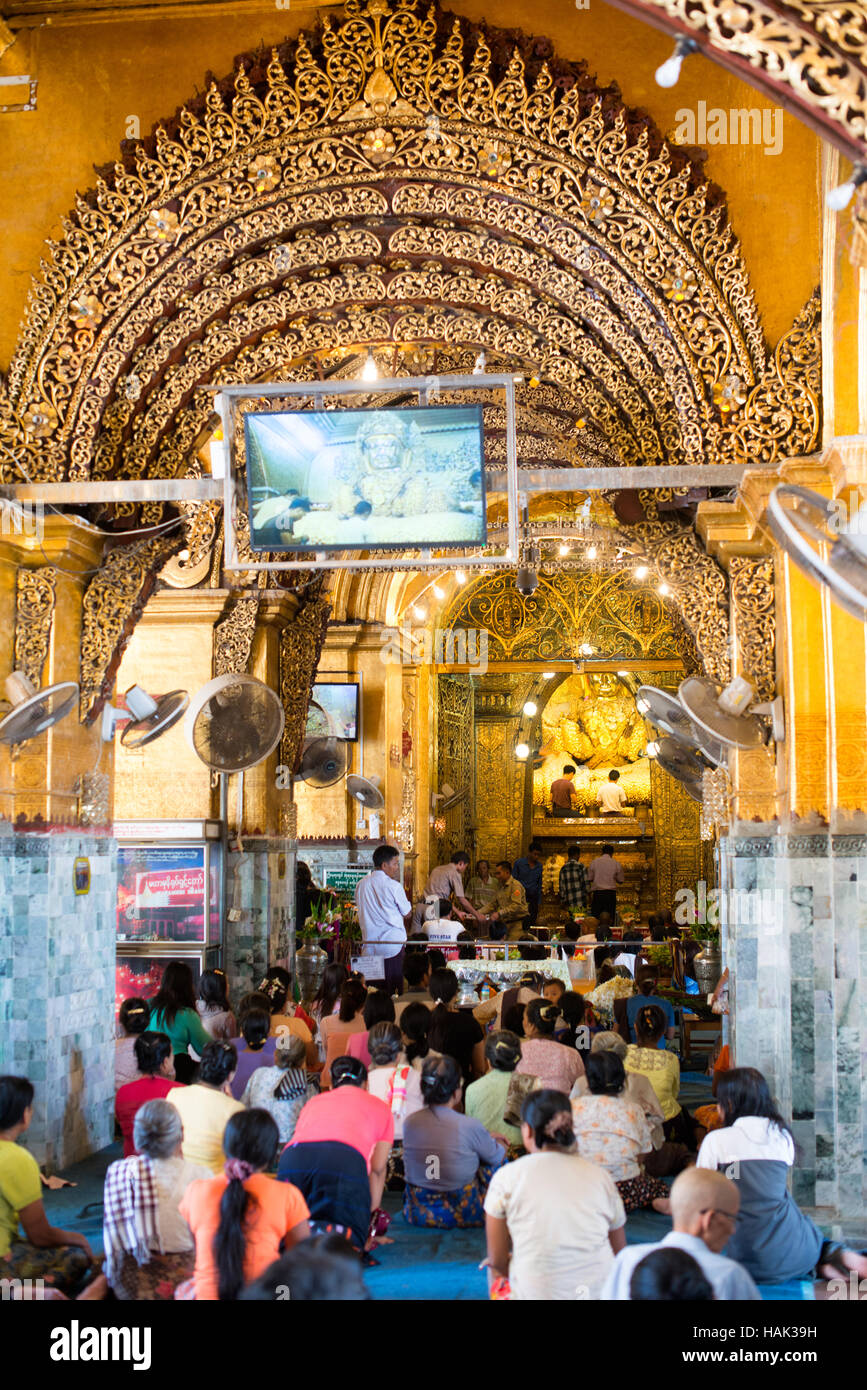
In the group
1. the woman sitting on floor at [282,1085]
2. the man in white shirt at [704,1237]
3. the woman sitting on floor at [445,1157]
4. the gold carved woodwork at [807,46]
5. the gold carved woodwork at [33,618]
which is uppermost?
the gold carved woodwork at [807,46]

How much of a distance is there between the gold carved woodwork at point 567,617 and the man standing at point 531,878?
2722mm

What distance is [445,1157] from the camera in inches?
238

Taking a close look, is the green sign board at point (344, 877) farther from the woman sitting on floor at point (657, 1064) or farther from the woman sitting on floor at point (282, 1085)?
the woman sitting on floor at point (282, 1085)

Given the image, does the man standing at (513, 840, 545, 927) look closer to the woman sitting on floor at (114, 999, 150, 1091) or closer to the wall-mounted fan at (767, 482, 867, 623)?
the woman sitting on floor at (114, 999, 150, 1091)

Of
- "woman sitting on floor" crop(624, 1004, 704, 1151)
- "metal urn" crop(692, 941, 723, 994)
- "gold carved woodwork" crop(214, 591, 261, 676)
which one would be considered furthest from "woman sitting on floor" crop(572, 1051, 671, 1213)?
"gold carved woodwork" crop(214, 591, 261, 676)

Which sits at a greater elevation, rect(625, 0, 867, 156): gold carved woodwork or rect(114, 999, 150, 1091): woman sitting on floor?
rect(625, 0, 867, 156): gold carved woodwork

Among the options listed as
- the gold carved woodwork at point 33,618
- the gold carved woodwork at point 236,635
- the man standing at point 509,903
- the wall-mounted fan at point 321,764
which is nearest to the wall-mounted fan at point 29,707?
the gold carved woodwork at point 33,618

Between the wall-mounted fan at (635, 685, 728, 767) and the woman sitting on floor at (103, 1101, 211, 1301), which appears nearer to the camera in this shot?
the woman sitting on floor at (103, 1101, 211, 1301)

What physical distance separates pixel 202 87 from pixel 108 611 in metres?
2.92

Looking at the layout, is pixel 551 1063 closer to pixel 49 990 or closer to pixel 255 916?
pixel 49 990

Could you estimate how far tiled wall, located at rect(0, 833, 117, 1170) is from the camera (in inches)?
295

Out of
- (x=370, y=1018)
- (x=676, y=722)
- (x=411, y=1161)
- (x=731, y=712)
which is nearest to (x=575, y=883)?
(x=676, y=722)

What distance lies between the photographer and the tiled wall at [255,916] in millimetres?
11523

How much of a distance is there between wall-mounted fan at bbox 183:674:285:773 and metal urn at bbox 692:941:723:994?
369 cm
